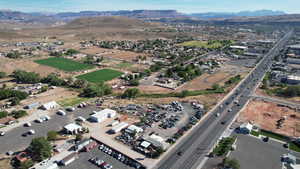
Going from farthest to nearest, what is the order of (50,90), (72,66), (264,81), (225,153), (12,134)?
(72,66) → (264,81) → (50,90) → (12,134) → (225,153)

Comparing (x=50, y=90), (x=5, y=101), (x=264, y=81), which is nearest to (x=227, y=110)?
(x=264, y=81)

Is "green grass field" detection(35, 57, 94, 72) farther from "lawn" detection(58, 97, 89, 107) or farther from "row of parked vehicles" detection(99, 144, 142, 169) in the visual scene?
"row of parked vehicles" detection(99, 144, 142, 169)

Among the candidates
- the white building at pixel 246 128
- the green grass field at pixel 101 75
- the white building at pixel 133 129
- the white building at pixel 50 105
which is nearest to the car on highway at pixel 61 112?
the white building at pixel 50 105

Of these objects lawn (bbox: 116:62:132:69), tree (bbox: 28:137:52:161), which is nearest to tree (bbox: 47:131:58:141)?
tree (bbox: 28:137:52:161)

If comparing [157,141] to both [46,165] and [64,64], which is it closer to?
[46,165]

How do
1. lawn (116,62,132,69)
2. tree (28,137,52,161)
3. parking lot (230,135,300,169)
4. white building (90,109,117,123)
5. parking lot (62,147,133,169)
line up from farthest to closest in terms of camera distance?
lawn (116,62,132,69) < white building (90,109,117,123) < tree (28,137,52,161) < parking lot (230,135,300,169) < parking lot (62,147,133,169)

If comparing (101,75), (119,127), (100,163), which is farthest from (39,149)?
(101,75)

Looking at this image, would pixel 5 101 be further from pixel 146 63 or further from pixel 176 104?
pixel 146 63

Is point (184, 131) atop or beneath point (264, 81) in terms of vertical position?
beneath
